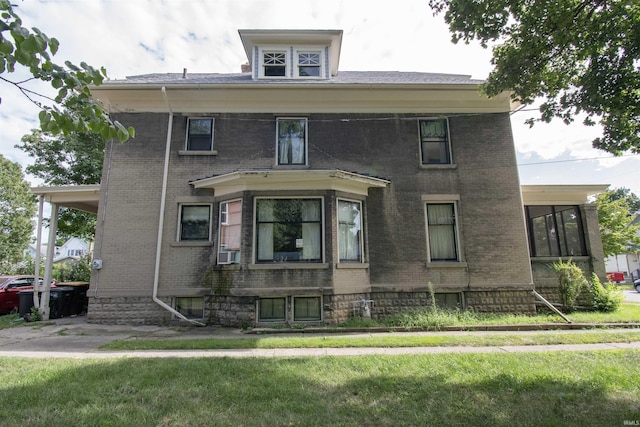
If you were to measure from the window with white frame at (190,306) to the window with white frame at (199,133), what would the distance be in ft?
15.3

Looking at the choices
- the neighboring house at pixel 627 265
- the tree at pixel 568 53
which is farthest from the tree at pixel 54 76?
the neighboring house at pixel 627 265

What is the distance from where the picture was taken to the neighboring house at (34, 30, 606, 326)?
382 inches

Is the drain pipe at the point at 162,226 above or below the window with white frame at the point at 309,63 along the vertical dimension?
below

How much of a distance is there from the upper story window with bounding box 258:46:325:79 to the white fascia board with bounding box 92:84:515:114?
1456 mm

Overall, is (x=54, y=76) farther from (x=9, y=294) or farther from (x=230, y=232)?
(x=9, y=294)

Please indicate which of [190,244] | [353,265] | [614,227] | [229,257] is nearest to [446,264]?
[353,265]

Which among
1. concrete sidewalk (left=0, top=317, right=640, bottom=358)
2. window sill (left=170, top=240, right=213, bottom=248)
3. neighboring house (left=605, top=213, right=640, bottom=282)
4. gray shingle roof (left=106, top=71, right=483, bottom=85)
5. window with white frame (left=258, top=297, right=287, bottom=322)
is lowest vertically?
concrete sidewalk (left=0, top=317, right=640, bottom=358)

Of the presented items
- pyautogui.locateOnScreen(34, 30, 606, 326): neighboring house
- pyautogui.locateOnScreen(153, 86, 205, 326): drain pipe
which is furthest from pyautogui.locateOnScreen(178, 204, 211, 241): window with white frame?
pyautogui.locateOnScreen(153, 86, 205, 326): drain pipe

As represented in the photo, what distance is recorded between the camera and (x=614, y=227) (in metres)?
20.4

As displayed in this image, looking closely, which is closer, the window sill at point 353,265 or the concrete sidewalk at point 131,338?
the concrete sidewalk at point 131,338

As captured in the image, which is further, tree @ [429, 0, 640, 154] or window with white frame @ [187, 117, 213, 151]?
window with white frame @ [187, 117, 213, 151]

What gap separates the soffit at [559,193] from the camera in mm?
11617

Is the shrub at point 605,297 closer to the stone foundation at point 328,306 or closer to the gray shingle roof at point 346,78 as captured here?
the stone foundation at point 328,306

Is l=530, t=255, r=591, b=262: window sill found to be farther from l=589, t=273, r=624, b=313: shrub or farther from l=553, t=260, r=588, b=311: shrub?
l=589, t=273, r=624, b=313: shrub
